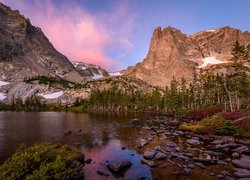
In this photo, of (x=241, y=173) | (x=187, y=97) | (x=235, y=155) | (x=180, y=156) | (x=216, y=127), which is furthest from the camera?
(x=187, y=97)

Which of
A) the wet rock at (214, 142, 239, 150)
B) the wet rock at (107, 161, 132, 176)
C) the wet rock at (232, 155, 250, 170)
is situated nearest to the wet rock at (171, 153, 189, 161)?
the wet rock at (232, 155, 250, 170)

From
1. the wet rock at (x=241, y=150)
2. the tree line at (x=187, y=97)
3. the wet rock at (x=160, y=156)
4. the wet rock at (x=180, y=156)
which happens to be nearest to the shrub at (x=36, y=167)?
the wet rock at (x=160, y=156)

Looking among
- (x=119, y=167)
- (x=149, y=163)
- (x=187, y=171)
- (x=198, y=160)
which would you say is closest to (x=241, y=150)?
(x=198, y=160)

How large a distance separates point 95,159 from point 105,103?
A: 446ft

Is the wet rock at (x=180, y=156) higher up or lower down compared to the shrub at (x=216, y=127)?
lower down

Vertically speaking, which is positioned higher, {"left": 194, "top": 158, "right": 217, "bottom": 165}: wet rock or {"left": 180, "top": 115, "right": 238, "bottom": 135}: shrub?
{"left": 180, "top": 115, "right": 238, "bottom": 135}: shrub

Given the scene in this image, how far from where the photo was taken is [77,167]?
16906mm

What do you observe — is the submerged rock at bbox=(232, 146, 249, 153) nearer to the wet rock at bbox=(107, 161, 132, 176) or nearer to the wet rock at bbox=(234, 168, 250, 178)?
the wet rock at bbox=(234, 168, 250, 178)

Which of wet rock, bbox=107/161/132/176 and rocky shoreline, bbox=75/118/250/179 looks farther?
wet rock, bbox=107/161/132/176

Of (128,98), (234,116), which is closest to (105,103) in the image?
(128,98)

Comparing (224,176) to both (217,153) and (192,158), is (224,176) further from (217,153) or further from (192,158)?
(217,153)

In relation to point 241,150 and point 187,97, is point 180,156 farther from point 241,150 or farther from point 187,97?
point 187,97

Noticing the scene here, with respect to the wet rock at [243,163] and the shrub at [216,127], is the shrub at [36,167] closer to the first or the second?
the wet rock at [243,163]

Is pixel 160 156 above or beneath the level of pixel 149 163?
above
